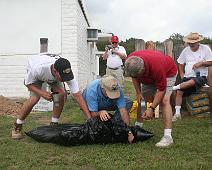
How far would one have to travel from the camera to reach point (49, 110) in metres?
11.1

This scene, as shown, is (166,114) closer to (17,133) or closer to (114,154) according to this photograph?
(114,154)

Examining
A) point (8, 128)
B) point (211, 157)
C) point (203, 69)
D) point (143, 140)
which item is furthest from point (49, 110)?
point (211, 157)

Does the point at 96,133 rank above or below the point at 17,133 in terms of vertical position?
above

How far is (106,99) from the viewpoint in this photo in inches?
237

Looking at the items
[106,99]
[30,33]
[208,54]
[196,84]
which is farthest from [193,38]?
[30,33]

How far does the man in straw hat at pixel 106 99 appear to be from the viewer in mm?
5730

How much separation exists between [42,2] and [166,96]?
956 centimetres

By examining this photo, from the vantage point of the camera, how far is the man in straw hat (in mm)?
5730

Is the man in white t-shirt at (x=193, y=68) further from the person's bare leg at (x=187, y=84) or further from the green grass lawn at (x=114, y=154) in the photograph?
the green grass lawn at (x=114, y=154)

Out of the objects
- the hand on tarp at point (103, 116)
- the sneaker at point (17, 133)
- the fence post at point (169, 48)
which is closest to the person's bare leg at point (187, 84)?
the fence post at point (169, 48)

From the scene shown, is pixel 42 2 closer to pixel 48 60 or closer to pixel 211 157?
pixel 48 60

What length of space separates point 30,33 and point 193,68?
25.7 feet

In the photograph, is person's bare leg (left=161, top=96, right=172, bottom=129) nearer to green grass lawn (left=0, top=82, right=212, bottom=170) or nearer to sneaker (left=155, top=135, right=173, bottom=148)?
sneaker (left=155, top=135, right=173, bottom=148)

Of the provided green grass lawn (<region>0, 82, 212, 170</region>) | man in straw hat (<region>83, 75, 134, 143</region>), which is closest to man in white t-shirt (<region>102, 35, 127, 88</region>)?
green grass lawn (<region>0, 82, 212, 170</region>)
